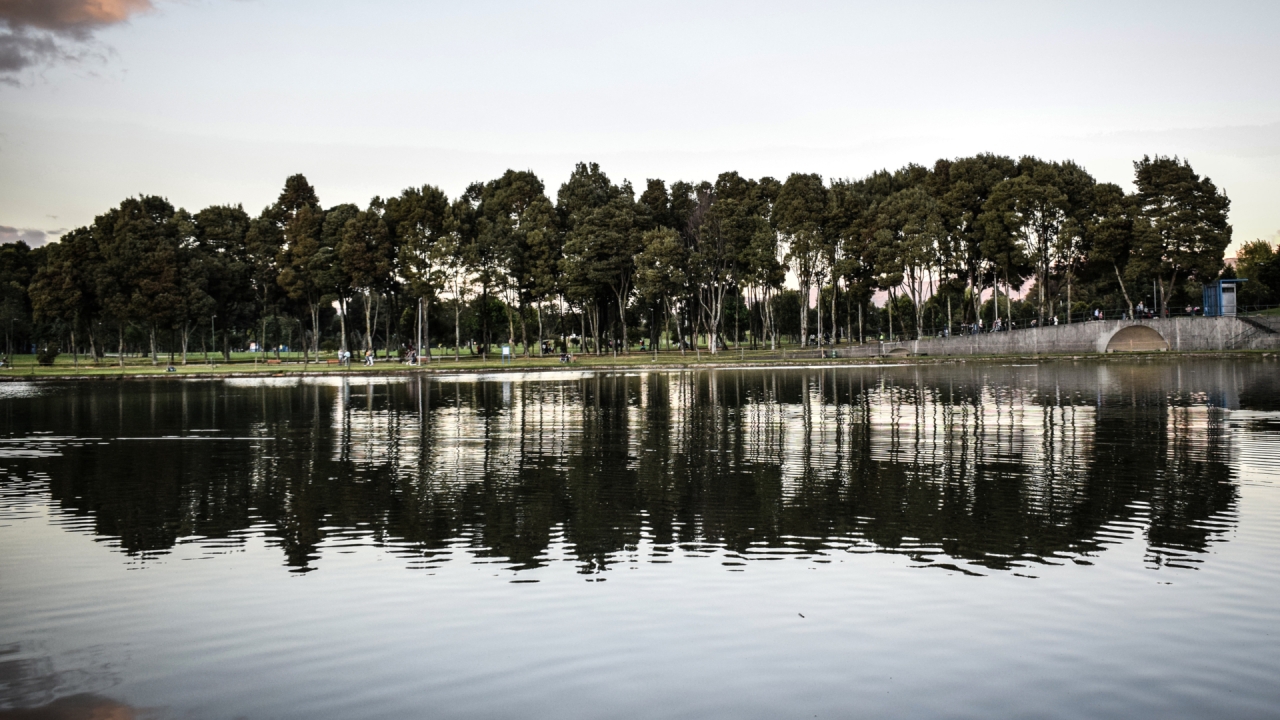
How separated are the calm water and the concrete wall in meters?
62.7

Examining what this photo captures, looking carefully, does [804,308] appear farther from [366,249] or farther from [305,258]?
[305,258]

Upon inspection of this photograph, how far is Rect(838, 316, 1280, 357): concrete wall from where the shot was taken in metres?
78.8

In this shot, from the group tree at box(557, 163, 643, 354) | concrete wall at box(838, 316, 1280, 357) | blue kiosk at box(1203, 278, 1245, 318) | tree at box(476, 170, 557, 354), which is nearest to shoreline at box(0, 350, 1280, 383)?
concrete wall at box(838, 316, 1280, 357)

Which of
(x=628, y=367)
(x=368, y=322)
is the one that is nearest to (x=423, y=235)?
(x=368, y=322)

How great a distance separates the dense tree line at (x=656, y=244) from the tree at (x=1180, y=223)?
0.47 feet

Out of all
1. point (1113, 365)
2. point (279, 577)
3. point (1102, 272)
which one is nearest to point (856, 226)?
point (1102, 272)

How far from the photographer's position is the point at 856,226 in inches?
3971

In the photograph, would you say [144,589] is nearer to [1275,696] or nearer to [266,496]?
[266,496]

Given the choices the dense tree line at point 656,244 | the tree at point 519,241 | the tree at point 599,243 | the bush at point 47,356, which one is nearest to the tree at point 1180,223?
the dense tree line at point 656,244

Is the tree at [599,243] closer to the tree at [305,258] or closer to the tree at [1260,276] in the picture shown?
the tree at [305,258]

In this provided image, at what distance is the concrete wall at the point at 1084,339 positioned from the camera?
78.8 m

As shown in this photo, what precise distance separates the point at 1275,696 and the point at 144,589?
1117 cm

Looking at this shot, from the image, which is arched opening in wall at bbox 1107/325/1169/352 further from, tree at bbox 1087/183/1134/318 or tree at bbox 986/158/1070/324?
tree at bbox 986/158/1070/324

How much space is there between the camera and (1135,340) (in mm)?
85500
